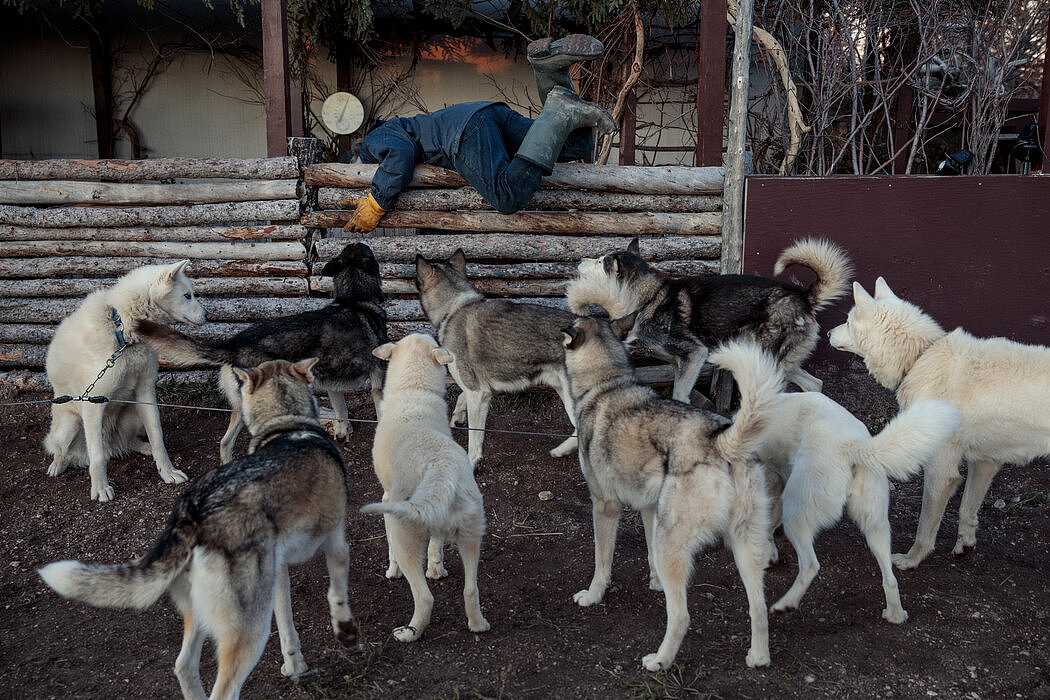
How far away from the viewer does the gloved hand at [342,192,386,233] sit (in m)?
7.22

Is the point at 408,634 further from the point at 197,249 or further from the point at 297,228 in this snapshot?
the point at 197,249

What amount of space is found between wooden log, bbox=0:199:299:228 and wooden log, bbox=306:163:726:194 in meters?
0.45

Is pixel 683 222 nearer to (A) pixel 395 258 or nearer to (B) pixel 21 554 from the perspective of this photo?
(A) pixel 395 258

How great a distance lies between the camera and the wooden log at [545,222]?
7488 millimetres

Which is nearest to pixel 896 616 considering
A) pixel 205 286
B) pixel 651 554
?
pixel 651 554

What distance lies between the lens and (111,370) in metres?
5.69

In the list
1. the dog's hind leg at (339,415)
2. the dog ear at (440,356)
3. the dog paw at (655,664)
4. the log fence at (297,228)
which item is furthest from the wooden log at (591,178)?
the dog paw at (655,664)

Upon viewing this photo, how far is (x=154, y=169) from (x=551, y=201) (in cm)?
371

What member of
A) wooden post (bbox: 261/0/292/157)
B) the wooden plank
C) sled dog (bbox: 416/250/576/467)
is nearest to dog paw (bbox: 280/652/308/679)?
sled dog (bbox: 416/250/576/467)

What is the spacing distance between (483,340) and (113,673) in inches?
132

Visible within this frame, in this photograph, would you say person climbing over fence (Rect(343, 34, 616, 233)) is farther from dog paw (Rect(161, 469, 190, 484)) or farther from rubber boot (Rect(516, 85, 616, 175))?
dog paw (Rect(161, 469, 190, 484))

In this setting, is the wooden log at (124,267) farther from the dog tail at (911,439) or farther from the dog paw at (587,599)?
the dog tail at (911,439)

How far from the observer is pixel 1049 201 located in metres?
7.14

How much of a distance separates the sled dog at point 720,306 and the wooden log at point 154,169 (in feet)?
10.0
